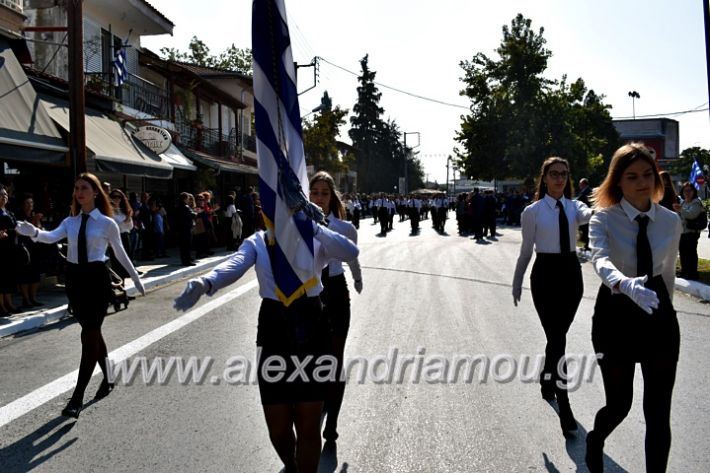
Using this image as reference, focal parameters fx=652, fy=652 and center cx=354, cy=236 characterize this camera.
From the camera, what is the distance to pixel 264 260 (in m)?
3.12

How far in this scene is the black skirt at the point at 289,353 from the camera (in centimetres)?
305

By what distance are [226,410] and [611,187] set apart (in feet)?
10.7

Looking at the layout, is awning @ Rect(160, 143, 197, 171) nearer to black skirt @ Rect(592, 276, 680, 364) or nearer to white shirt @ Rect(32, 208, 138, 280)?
white shirt @ Rect(32, 208, 138, 280)

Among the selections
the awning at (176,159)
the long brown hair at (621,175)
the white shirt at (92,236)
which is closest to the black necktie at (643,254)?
the long brown hair at (621,175)

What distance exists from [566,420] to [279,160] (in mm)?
2832

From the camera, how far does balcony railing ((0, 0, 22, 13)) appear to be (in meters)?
13.8

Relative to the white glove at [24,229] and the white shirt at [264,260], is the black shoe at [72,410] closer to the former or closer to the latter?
the white glove at [24,229]

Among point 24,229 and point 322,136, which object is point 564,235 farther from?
point 322,136

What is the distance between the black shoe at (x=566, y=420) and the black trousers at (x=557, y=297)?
0.22m

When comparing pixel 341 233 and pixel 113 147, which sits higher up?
pixel 113 147

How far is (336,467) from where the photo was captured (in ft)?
13.0

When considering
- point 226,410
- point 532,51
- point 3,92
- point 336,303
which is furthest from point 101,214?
point 532,51

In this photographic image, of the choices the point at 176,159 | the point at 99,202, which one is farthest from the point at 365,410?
the point at 176,159

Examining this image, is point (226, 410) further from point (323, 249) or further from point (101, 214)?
point (323, 249)
